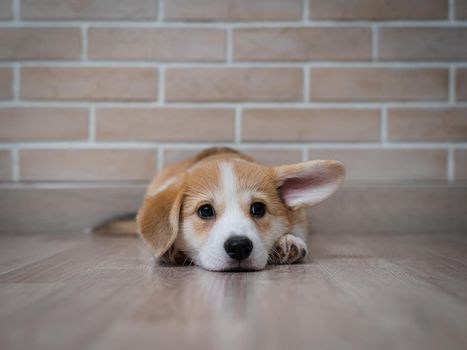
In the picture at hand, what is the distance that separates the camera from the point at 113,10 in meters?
2.30

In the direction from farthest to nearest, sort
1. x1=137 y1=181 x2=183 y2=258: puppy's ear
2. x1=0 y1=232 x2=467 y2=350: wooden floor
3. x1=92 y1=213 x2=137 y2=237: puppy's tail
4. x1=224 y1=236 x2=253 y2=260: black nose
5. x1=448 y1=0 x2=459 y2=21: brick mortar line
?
1. x1=448 y1=0 x2=459 y2=21: brick mortar line
2. x1=92 y1=213 x2=137 y2=237: puppy's tail
3. x1=137 y1=181 x2=183 y2=258: puppy's ear
4. x1=224 y1=236 x2=253 y2=260: black nose
5. x1=0 y1=232 x2=467 y2=350: wooden floor

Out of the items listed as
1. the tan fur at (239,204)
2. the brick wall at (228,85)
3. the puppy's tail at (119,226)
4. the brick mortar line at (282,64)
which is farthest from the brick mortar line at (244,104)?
the tan fur at (239,204)

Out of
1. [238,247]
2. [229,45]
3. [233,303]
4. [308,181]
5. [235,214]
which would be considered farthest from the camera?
[229,45]

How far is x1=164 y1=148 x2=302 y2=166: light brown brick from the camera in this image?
91.8 inches

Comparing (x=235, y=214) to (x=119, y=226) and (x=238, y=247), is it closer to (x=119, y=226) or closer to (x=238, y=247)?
(x=238, y=247)

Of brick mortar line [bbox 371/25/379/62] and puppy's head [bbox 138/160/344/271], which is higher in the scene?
brick mortar line [bbox 371/25/379/62]

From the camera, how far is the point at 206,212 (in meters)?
1.52

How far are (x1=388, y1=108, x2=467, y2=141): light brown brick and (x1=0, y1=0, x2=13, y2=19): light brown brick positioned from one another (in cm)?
181

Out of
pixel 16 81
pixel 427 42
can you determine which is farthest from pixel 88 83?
pixel 427 42

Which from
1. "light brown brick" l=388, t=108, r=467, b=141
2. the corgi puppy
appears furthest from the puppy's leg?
"light brown brick" l=388, t=108, r=467, b=141

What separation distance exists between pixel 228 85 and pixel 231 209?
99cm

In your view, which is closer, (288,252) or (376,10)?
(288,252)

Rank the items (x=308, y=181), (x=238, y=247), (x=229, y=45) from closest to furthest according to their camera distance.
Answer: (x=238, y=247), (x=308, y=181), (x=229, y=45)

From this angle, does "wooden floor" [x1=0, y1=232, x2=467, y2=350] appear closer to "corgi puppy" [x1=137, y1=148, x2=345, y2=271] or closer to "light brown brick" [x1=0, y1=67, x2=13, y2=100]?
"corgi puppy" [x1=137, y1=148, x2=345, y2=271]
